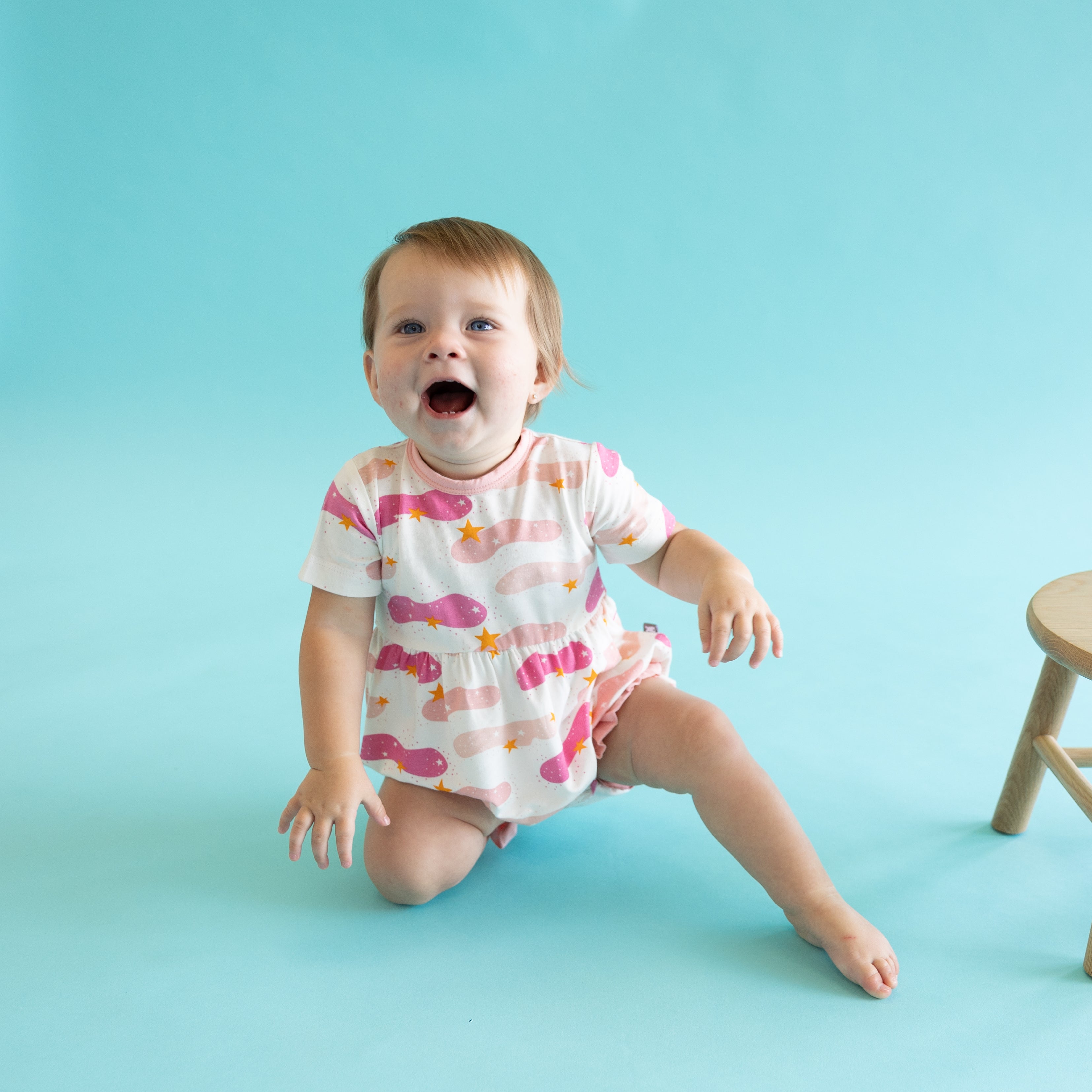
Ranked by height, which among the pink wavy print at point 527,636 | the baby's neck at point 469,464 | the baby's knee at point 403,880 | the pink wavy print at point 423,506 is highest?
the baby's neck at point 469,464

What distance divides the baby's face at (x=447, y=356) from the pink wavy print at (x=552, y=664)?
0.73 ft

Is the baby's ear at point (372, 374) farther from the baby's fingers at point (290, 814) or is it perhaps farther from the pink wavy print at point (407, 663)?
the baby's fingers at point (290, 814)

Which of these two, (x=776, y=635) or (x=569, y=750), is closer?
(x=776, y=635)

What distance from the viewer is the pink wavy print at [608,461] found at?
107 centimetres

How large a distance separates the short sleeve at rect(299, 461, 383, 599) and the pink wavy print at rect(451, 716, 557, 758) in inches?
6.9

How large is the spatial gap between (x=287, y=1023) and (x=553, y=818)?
409 mm

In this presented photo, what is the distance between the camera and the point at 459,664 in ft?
3.45

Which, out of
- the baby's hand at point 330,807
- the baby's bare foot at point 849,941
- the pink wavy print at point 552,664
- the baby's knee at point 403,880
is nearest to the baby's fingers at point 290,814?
the baby's hand at point 330,807

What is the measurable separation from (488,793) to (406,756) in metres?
0.10

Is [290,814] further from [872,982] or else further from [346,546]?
[872,982]

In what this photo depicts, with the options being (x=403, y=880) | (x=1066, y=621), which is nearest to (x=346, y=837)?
(x=403, y=880)

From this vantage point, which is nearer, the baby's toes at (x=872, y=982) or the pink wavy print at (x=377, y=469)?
the baby's toes at (x=872, y=982)

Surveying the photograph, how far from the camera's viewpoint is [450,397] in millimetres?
1001

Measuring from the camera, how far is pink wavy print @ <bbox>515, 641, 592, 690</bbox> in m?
1.05
